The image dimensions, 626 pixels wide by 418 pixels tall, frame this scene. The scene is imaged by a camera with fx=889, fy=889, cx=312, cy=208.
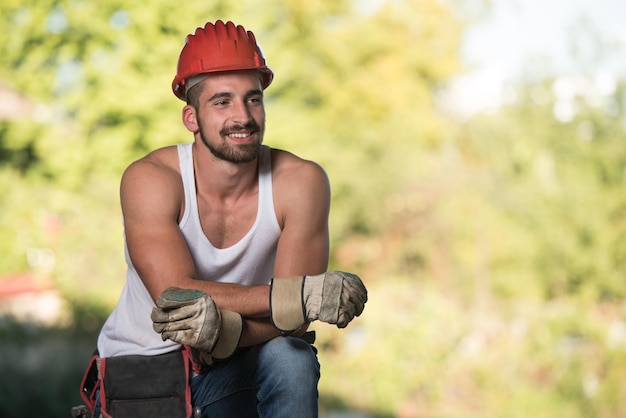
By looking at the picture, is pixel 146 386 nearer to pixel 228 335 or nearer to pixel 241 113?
pixel 228 335

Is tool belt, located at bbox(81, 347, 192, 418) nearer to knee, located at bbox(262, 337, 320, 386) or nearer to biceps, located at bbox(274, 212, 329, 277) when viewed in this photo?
knee, located at bbox(262, 337, 320, 386)

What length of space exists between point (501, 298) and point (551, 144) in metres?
3.68

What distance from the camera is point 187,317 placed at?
2.41m

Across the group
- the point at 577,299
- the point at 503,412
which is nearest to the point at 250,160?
the point at 503,412

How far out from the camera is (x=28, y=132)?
13.3m

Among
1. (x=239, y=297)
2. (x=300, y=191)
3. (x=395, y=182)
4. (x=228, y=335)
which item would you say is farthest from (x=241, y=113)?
(x=395, y=182)

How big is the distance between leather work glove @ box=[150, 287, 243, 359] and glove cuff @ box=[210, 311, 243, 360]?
60mm

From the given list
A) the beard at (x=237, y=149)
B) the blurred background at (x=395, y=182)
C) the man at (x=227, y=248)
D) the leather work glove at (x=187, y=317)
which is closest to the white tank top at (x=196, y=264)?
the man at (x=227, y=248)

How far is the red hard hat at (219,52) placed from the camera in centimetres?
283

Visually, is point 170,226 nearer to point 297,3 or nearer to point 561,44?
point 297,3

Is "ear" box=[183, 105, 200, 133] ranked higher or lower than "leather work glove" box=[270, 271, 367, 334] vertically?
higher

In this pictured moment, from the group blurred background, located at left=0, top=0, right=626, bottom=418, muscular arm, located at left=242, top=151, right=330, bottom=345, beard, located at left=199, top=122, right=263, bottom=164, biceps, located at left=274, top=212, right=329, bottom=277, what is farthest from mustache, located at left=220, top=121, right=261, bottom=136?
blurred background, located at left=0, top=0, right=626, bottom=418

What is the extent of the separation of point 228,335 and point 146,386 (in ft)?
1.49

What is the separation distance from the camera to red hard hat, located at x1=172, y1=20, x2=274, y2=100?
283 cm
